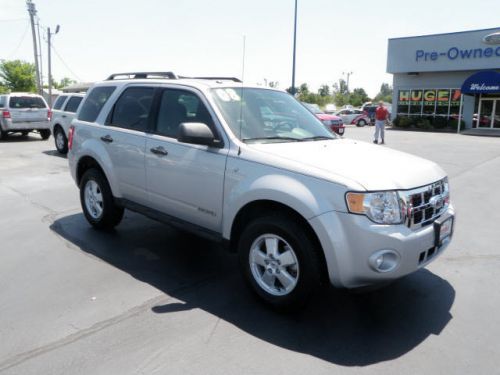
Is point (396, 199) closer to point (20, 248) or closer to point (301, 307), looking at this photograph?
point (301, 307)

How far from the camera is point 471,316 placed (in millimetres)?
3613

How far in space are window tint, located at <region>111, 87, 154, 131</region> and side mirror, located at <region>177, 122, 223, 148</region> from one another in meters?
1.13

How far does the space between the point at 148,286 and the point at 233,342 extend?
124 cm

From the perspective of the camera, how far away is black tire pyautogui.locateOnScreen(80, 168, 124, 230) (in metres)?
5.39

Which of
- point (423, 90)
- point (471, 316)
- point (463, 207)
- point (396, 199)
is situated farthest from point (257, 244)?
point (423, 90)

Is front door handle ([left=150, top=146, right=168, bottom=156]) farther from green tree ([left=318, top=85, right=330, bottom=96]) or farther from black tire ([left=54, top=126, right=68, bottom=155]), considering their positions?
green tree ([left=318, top=85, right=330, bottom=96])

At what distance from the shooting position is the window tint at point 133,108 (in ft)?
16.0

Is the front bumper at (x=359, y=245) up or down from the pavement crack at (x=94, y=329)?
up

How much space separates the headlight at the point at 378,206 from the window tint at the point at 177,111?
1658mm

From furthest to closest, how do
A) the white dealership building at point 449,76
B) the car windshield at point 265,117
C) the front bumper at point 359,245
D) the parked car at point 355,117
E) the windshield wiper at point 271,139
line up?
the parked car at point 355,117
the white dealership building at point 449,76
the car windshield at point 265,117
the windshield wiper at point 271,139
the front bumper at point 359,245

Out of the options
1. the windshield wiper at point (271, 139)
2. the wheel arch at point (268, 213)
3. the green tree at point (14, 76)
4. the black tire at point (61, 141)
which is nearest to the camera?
the wheel arch at point (268, 213)

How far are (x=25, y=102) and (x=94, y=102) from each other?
42.2 ft

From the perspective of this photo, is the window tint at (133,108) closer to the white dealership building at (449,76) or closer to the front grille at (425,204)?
the front grille at (425,204)

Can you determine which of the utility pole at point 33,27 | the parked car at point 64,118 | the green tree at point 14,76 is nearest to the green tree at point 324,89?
the green tree at point 14,76
